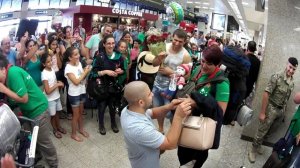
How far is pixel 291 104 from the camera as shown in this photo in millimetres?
3881

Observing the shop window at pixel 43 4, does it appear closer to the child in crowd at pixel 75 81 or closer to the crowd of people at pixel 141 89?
the crowd of people at pixel 141 89

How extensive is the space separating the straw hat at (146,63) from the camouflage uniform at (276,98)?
154cm

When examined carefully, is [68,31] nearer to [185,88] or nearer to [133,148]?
[185,88]

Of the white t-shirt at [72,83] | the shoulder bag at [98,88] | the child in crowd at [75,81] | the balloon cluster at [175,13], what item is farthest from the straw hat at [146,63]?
the balloon cluster at [175,13]

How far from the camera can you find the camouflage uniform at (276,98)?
3502mm

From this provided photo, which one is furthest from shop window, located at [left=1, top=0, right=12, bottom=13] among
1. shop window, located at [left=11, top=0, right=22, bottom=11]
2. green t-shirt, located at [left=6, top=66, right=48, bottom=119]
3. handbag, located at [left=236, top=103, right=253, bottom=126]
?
handbag, located at [left=236, top=103, right=253, bottom=126]

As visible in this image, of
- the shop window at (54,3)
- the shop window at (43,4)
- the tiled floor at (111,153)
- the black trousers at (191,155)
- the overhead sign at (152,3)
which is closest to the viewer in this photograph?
the black trousers at (191,155)

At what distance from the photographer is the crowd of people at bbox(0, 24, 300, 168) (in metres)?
1.82

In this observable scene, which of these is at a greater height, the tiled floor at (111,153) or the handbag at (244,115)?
the handbag at (244,115)

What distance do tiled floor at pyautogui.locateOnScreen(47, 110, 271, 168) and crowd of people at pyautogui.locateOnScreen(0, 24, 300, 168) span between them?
14cm

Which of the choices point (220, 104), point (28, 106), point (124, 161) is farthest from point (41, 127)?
point (220, 104)

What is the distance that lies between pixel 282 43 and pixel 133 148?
300 centimetres

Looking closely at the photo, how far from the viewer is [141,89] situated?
179 centimetres

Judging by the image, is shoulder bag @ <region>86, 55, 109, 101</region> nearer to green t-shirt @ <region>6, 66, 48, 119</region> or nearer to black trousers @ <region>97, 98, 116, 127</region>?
black trousers @ <region>97, 98, 116, 127</region>
